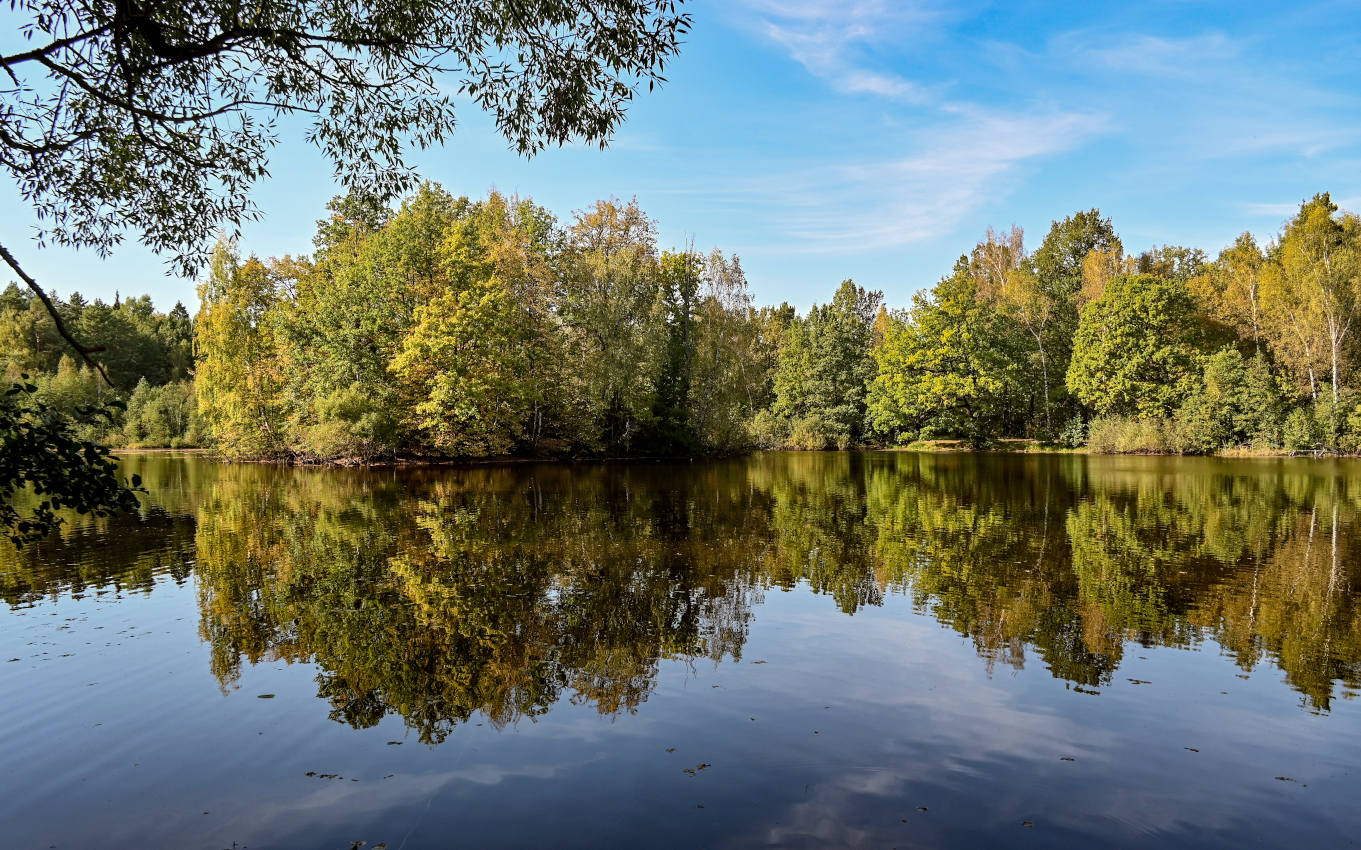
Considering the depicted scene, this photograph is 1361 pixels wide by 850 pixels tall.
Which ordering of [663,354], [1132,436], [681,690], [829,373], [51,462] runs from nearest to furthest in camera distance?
[51,462] → [681,690] → [663,354] → [1132,436] → [829,373]

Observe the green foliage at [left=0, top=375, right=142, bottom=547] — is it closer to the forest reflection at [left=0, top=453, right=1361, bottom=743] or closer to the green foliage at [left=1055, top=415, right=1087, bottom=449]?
the forest reflection at [left=0, top=453, right=1361, bottom=743]

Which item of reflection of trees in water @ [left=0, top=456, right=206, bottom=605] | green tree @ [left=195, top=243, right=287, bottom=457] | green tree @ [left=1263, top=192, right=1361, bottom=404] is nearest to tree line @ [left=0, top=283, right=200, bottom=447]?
green tree @ [left=195, top=243, right=287, bottom=457]

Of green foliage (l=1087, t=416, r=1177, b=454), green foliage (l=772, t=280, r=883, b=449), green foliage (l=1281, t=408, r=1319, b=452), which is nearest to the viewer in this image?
green foliage (l=1281, t=408, r=1319, b=452)

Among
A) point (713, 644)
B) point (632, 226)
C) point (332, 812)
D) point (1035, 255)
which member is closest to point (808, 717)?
point (713, 644)

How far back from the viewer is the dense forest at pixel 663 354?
39.6 m

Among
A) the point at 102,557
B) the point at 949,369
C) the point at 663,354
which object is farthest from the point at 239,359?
the point at 949,369

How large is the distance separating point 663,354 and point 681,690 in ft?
120

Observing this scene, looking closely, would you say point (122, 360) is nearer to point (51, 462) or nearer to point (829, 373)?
point (829, 373)

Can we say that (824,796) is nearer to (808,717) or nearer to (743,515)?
(808,717)

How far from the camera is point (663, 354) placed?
4362 centimetres

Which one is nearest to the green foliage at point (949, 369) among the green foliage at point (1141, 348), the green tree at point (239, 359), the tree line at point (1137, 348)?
the tree line at point (1137, 348)

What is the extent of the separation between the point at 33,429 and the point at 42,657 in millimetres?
5797

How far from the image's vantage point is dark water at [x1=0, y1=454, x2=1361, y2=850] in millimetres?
5250

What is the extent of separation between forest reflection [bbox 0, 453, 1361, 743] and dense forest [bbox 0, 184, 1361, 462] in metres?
14.6
